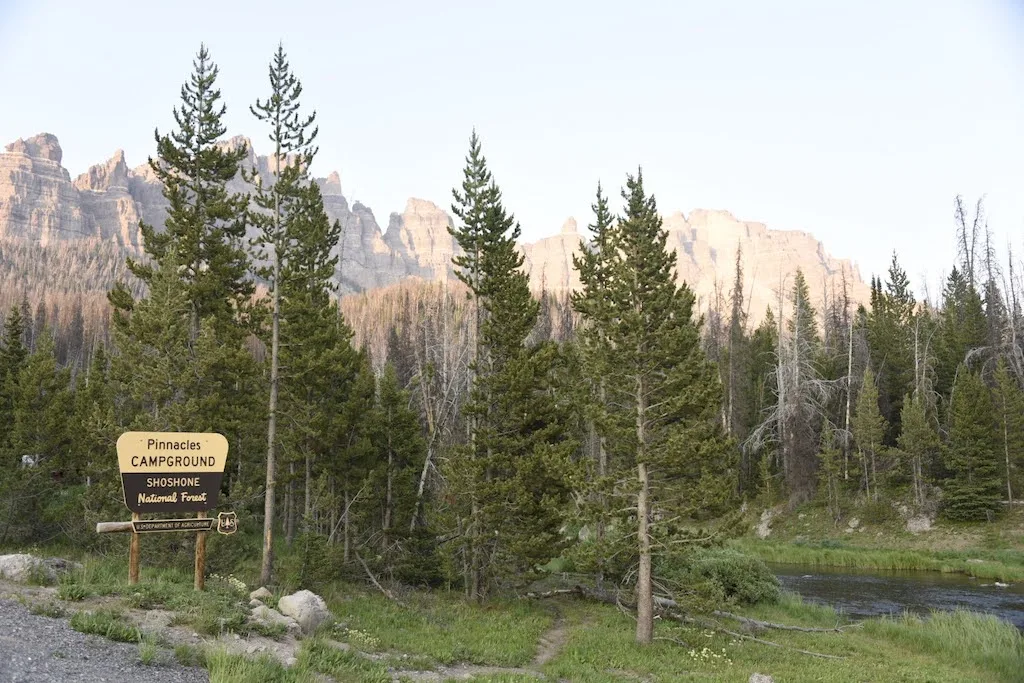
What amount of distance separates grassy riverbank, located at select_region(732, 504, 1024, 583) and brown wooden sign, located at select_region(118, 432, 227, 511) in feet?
88.4

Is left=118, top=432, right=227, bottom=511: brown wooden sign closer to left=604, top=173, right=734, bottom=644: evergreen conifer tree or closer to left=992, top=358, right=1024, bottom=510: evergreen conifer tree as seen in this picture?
left=604, top=173, right=734, bottom=644: evergreen conifer tree

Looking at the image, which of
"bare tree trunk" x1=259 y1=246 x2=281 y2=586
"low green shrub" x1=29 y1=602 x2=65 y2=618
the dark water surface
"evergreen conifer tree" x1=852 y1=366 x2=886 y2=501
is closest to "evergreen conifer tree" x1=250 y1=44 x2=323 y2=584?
"bare tree trunk" x1=259 y1=246 x2=281 y2=586

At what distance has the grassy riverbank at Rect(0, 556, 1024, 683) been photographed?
10.9 metres

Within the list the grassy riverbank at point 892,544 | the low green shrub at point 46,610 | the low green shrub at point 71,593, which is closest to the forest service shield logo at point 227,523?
the low green shrub at point 71,593

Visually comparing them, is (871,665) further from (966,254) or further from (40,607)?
(966,254)

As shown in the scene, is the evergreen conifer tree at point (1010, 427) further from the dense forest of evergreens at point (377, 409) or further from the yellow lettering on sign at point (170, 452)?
the yellow lettering on sign at point (170, 452)

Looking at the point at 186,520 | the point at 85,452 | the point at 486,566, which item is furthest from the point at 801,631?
the point at 85,452

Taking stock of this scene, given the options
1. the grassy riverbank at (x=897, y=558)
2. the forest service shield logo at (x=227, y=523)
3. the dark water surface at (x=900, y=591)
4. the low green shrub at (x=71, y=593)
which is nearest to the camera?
the low green shrub at (x=71, y=593)

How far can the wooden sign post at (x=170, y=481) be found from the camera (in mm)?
13805

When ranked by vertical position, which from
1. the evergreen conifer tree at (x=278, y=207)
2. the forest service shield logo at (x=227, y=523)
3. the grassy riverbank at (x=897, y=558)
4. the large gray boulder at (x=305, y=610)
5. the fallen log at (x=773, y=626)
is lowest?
the grassy riverbank at (x=897, y=558)

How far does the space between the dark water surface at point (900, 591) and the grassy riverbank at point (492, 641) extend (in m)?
4.19

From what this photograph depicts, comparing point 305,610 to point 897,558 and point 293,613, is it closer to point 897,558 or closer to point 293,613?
point 293,613

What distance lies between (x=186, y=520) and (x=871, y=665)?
1612 centimetres

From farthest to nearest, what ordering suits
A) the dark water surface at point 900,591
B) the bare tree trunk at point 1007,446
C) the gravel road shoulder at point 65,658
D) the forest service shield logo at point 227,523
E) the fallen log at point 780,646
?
the bare tree trunk at point 1007,446, the dark water surface at point 900,591, the fallen log at point 780,646, the forest service shield logo at point 227,523, the gravel road shoulder at point 65,658
